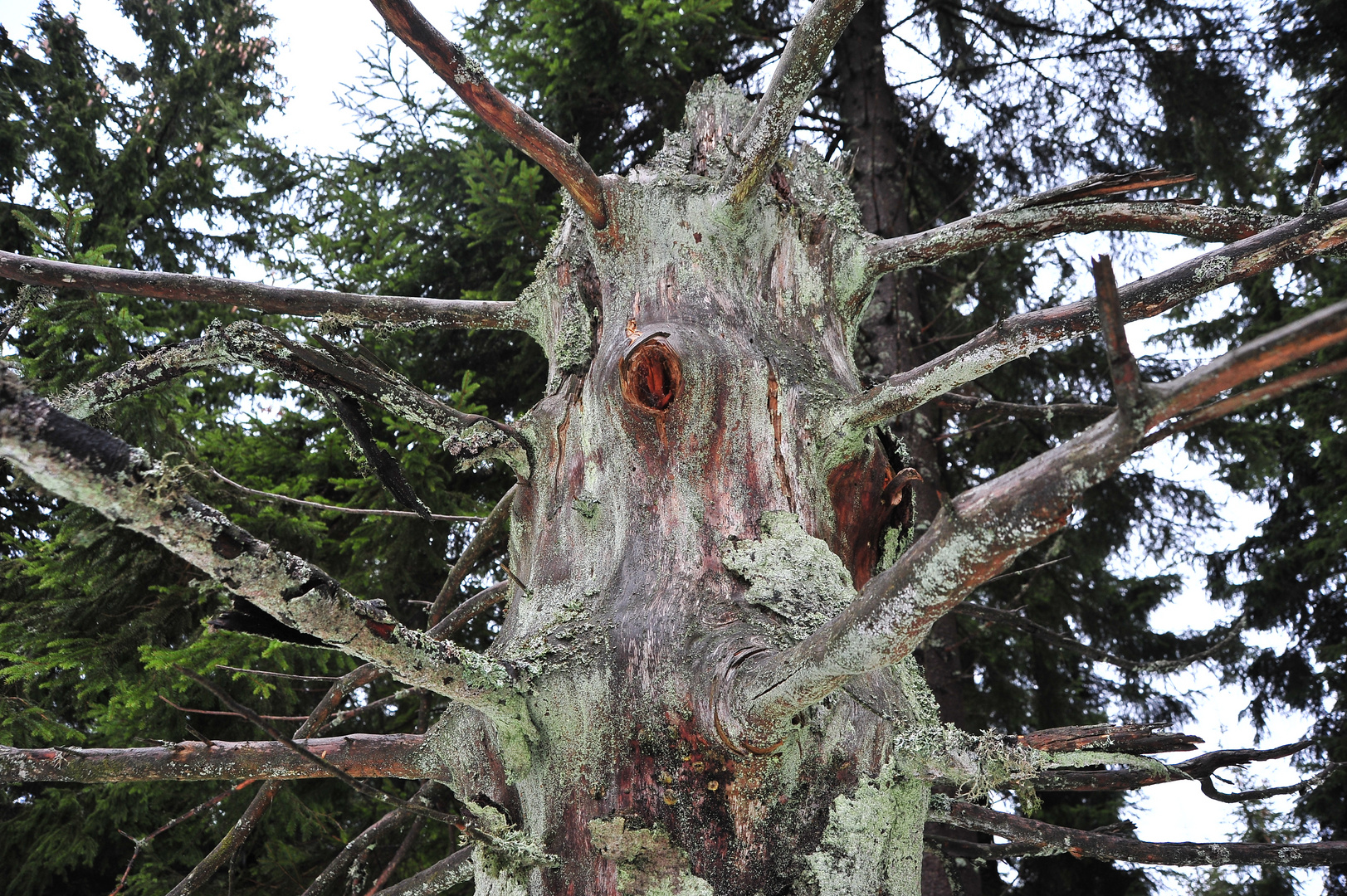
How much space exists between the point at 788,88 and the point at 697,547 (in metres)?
1.00

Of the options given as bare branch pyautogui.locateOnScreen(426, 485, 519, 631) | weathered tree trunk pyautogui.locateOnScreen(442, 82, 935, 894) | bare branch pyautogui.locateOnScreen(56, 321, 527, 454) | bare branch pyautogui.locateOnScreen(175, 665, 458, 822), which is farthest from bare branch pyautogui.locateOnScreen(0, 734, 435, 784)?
bare branch pyautogui.locateOnScreen(426, 485, 519, 631)

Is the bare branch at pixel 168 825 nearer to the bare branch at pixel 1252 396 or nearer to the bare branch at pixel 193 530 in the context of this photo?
the bare branch at pixel 193 530

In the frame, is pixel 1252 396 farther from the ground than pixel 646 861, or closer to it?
farther from the ground

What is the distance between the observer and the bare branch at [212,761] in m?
1.76

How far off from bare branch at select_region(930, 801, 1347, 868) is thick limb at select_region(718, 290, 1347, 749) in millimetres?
1313

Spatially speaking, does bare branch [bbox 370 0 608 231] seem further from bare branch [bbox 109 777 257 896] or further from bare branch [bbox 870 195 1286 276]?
bare branch [bbox 109 777 257 896]

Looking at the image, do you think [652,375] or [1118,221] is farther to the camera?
[1118,221]

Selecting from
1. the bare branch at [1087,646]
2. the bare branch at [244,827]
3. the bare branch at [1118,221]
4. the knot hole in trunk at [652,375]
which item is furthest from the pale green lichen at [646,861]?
the bare branch at [1087,646]

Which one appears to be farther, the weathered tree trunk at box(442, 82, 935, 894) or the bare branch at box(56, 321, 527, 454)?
the bare branch at box(56, 321, 527, 454)

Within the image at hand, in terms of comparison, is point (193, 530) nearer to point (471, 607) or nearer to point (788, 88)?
point (788, 88)

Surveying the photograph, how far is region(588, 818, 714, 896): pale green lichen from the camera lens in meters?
1.38

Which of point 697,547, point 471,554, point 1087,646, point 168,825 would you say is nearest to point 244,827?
point 168,825

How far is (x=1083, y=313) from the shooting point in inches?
69.5

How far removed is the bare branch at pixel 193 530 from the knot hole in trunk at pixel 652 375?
28.0 inches
